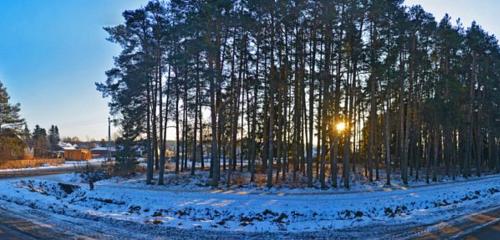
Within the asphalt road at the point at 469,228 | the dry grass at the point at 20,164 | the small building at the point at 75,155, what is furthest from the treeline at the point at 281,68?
the small building at the point at 75,155

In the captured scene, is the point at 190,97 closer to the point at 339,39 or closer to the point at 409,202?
the point at 339,39

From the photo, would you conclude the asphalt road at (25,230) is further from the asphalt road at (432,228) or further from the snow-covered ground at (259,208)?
the snow-covered ground at (259,208)

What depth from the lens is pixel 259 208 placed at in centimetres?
1938

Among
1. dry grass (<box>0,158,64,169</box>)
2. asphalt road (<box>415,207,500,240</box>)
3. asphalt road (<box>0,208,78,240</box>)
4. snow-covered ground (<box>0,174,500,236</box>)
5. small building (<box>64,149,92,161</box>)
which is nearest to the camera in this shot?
asphalt road (<box>0,208,78,240</box>)

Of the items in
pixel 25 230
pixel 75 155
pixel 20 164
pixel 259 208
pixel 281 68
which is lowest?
pixel 259 208

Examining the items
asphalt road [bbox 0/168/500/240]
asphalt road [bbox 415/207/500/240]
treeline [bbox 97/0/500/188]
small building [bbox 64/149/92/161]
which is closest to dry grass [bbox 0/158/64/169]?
treeline [bbox 97/0/500/188]

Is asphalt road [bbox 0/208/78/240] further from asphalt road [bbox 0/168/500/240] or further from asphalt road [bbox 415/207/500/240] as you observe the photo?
asphalt road [bbox 415/207/500/240]

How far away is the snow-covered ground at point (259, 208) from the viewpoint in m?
14.8

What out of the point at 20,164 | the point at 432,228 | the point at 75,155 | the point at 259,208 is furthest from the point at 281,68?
the point at 75,155

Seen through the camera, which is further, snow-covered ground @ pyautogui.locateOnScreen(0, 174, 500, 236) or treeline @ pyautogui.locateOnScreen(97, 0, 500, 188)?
treeline @ pyautogui.locateOnScreen(97, 0, 500, 188)

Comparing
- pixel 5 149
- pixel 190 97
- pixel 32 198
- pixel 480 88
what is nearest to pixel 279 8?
pixel 190 97

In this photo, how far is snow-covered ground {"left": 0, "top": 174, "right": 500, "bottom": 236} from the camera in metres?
14.8

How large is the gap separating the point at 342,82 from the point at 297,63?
10.8ft

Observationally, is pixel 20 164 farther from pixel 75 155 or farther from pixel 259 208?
pixel 259 208
